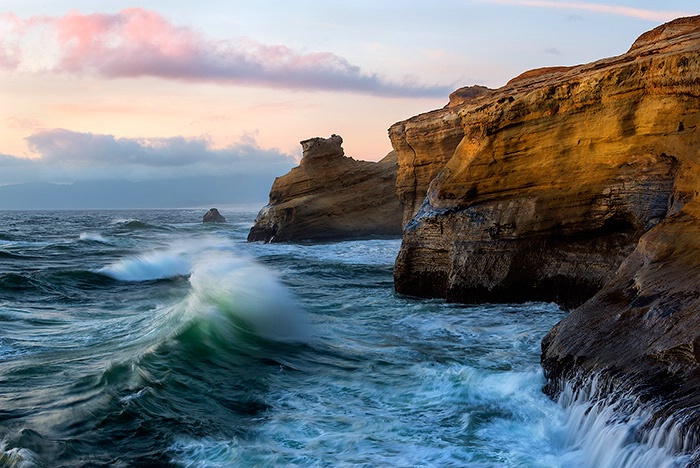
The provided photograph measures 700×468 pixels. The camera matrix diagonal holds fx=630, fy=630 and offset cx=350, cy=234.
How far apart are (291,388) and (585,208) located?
7173mm

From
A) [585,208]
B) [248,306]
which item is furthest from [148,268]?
[585,208]

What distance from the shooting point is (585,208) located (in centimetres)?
1263

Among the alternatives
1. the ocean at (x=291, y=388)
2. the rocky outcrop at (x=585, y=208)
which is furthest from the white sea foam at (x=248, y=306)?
the rocky outcrop at (x=585, y=208)

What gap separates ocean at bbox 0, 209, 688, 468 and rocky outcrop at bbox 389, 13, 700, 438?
2.41 feet

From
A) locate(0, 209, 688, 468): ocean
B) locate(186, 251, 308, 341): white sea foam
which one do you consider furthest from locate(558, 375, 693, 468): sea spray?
locate(186, 251, 308, 341): white sea foam

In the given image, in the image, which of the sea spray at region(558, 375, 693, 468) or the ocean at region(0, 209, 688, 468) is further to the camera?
the ocean at region(0, 209, 688, 468)

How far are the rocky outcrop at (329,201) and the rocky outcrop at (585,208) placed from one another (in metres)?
21.5

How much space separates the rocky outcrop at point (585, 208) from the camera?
26.3 feet

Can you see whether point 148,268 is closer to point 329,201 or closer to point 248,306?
point 248,306

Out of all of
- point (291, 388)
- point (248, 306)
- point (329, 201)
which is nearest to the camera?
point (291, 388)

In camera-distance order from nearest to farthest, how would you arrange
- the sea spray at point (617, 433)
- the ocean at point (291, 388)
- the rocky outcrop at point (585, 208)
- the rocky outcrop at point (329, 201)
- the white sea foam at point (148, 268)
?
1. the sea spray at point (617, 433)
2. the ocean at point (291, 388)
3. the rocky outcrop at point (585, 208)
4. the white sea foam at point (148, 268)
5. the rocky outcrop at point (329, 201)

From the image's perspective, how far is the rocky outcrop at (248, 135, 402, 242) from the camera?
123 ft

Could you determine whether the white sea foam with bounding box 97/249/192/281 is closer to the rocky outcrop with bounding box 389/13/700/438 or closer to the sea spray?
the rocky outcrop with bounding box 389/13/700/438

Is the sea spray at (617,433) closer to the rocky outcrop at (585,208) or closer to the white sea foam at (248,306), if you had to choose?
the rocky outcrop at (585,208)
